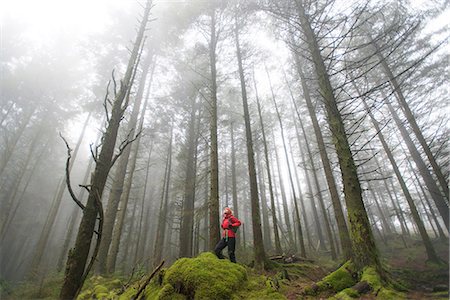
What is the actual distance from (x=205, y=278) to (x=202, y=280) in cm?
6

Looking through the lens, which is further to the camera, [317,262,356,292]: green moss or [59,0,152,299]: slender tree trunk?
[317,262,356,292]: green moss

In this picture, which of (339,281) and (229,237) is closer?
(339,281)

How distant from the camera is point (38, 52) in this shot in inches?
683

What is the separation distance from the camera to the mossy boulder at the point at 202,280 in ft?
12.1

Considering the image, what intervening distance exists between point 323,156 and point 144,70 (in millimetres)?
10808

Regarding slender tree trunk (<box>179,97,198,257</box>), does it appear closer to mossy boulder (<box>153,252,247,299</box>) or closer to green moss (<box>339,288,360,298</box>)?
mossy boulder (<box>153,252,247,299</box>)

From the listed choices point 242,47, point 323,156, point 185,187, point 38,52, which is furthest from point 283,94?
point 38,52

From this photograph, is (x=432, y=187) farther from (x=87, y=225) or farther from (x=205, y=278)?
(x=87, y=225)

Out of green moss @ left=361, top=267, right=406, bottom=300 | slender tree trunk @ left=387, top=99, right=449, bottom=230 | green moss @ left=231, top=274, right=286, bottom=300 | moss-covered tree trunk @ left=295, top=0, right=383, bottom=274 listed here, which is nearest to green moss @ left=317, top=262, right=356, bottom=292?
moss-covered tree trunk @ left=295, top=0, right=383, bottom=274

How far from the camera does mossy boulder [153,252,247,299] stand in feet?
12.1

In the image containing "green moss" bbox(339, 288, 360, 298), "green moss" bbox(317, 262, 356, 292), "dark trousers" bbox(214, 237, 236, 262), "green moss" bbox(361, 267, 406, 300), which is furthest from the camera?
"dark trousers" bbox(214, 237, 236, 262)

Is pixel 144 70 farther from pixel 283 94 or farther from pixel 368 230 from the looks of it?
pixel 368 230

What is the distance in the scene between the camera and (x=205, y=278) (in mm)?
3852

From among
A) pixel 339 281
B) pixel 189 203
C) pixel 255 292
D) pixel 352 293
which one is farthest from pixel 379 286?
pixel 189 203
